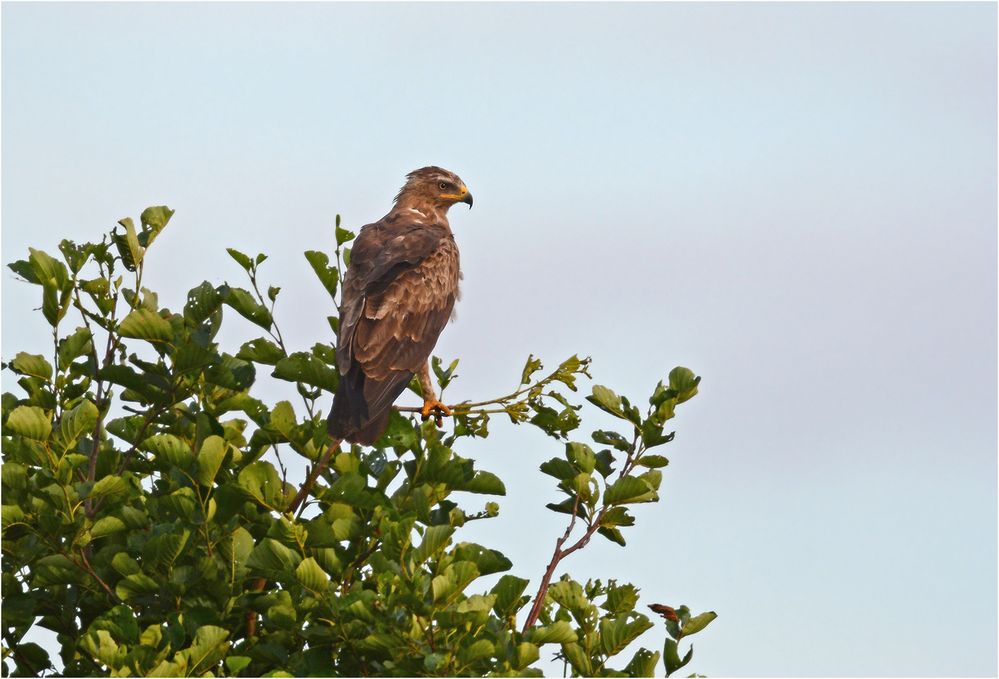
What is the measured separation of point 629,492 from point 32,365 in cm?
329

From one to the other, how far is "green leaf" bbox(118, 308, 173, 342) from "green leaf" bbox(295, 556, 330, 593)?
1.60 m

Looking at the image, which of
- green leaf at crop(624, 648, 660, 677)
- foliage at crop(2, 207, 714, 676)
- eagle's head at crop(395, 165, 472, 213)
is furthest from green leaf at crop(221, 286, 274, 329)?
eagle's head at crop(395, 165, 472, 213)

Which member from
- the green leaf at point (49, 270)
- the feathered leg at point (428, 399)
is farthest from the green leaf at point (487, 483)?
the green leaf at point (49, 270)

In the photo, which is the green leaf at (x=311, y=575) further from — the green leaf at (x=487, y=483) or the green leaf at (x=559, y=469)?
the green leaf at (x=559, y=469)

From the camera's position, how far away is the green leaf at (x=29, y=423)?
682 cm

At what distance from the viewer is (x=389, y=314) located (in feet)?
32.1

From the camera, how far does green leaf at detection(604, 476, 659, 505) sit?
22.8ft

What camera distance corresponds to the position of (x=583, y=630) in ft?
22.2

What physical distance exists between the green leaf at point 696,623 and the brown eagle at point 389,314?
199 cm

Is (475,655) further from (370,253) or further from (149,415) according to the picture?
(370,253)

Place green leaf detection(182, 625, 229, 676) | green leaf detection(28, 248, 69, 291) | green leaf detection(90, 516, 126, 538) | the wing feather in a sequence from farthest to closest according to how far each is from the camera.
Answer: the wing feather → green leaf detection(28, 248, 69, 291) → green leaf detection(90, 516, 126, 538) → green leaf detection(182, 625, 229, 676)

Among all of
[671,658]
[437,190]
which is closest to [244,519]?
[671,658]

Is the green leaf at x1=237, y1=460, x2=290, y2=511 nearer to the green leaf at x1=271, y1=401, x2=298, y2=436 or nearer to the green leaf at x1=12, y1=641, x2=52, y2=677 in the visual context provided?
the green leaf at x1=271, y1=401, x2=298, y2=436

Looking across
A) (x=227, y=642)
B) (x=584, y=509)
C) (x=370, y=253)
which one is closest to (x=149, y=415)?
(x=227, y=642)
